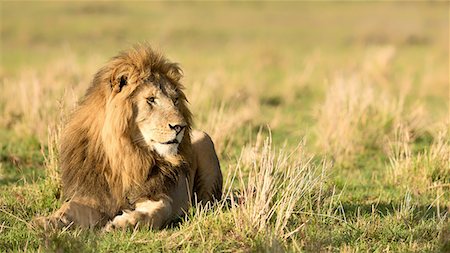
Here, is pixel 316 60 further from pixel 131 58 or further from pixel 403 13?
pixel 403 13

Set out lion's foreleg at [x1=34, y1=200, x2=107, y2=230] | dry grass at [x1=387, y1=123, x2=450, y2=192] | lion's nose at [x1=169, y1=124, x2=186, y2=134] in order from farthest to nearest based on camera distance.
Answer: dry grass at [x1=387, y1=123, x2=450, y2=192] → lion's nose at [x1=169, y1=124, x2=186, y2=134] → lion's foreleg at [x1=34, y1=200, x2=107, y2=230]

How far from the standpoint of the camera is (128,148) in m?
5.19

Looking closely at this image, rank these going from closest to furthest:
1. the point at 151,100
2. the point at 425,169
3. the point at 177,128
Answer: the point at 177,128, the point at 151,100, the point at 425,169

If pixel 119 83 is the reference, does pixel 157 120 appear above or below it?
below

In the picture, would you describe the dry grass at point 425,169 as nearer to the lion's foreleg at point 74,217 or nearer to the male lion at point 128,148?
the male lion at point 128,148

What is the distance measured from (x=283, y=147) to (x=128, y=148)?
3.28 ft

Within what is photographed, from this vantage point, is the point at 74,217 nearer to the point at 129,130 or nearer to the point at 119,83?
the point at 129,130

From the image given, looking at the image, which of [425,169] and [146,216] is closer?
[146,216]

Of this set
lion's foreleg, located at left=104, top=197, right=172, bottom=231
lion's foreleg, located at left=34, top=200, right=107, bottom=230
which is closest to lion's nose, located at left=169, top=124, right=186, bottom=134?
lion's foreleg, located at left=104, top=197, right=172, bottom=231

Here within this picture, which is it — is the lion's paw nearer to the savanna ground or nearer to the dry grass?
the savanna ground

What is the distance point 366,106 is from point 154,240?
17.8ft

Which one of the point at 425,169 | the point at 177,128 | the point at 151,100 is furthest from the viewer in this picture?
the point at 425,169

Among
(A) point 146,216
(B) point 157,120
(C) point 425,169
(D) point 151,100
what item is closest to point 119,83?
(D) point 151,100

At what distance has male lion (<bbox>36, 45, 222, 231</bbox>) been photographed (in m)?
5.15
